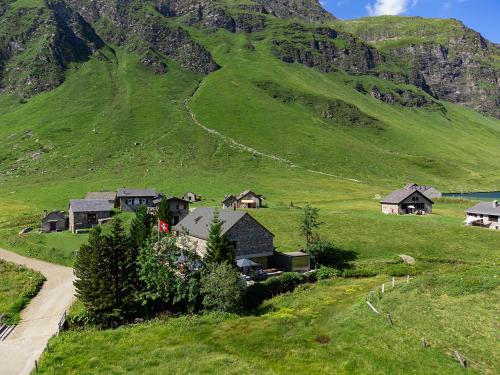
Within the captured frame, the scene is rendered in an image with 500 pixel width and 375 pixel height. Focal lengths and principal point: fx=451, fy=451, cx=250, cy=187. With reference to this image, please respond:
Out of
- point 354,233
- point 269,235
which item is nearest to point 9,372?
point 269,235

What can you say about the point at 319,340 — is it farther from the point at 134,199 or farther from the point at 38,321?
the point at 134,199

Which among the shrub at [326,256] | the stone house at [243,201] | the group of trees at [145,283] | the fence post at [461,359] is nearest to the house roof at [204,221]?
the shrub at [326,256]

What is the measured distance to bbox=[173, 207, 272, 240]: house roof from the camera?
71438mm

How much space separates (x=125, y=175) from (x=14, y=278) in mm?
112428

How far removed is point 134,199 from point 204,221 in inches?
1908

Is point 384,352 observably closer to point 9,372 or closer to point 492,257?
point 9,372

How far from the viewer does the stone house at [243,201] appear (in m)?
126

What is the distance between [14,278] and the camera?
66.9 m

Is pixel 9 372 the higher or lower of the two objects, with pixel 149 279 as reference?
lower

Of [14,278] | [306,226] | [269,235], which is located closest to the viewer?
[14,278]

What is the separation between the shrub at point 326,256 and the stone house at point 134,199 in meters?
58.0

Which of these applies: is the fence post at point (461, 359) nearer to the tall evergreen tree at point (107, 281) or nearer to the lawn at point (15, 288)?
the tall evergreen tree at point (107, 281)

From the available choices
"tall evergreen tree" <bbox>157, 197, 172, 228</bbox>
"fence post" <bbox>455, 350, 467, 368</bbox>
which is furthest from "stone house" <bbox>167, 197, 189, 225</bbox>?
"fence post" <bbox>455, 350, 467, 368</bbox>

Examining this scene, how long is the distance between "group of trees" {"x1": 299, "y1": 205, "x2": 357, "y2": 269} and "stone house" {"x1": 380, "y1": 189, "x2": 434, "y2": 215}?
137 feet
